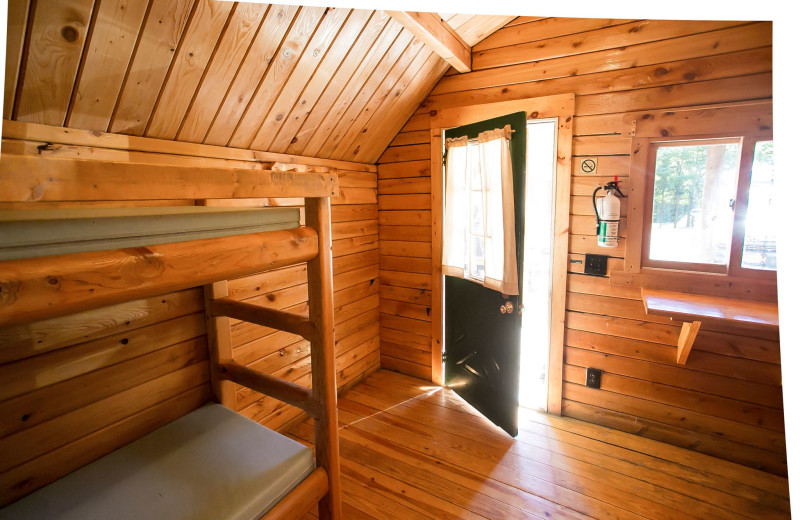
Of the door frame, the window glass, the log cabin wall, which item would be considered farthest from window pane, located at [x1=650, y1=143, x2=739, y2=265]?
the window glass

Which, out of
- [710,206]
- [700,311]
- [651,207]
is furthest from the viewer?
[651,207]

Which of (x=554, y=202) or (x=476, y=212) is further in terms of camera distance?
(x=476, y=212)

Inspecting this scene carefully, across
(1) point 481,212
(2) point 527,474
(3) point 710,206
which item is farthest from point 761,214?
(2) point 527,474

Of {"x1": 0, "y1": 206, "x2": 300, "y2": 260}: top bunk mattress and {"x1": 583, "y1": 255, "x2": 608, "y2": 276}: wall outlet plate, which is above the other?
{"x1": 0, "y1": 206, "x2": 300, "y2": 260}: top bunk mattress

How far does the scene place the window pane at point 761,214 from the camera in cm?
186

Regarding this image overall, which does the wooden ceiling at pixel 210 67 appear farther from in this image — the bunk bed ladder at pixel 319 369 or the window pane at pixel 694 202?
the window pane at pixel 694 202

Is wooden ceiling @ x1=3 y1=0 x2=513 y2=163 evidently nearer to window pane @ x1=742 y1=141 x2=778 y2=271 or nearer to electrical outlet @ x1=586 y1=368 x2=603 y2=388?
window pane @ x1=742 y1=141 x2=778 y2=271

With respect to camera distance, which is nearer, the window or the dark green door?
the window

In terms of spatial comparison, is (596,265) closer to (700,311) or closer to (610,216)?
(610,216)

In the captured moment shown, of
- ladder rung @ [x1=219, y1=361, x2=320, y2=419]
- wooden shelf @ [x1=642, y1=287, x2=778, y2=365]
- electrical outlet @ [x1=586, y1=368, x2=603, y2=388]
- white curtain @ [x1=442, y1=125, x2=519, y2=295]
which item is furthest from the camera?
electrical outlet @ [x1=586, y1=368, x2=603, y2=388]

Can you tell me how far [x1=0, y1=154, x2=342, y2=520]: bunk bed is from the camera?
2.41 ft

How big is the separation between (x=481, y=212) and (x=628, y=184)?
83 centimetres

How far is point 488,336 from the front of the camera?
2520 mm

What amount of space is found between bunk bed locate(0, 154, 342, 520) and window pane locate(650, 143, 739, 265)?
1.88 m
